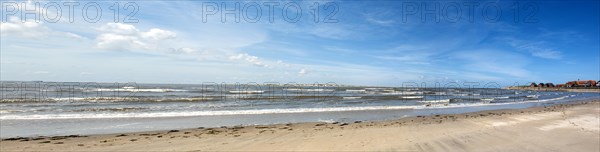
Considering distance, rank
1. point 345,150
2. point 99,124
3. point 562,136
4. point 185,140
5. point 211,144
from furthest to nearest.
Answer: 1. point 99,124
2. point 562,136
3. point 185,140
4. point 211,144
5. point 345,150

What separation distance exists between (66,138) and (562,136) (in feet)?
49.0

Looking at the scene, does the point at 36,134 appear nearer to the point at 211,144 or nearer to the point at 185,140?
the point at 185,140

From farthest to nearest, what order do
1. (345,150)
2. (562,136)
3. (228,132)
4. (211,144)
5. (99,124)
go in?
1. (99,124)
2. (228,132)
3. (562,136)
4. (211,144)
5. (345,150)

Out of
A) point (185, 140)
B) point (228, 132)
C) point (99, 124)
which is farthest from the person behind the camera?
point (99, 124)

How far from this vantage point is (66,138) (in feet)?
30.6

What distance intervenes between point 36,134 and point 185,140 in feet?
17.5

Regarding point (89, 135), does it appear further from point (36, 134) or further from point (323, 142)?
point (323, 142)

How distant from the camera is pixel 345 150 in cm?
744

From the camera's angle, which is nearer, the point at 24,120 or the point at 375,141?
the point at 375,141

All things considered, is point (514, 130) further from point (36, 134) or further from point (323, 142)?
point (36, 134)

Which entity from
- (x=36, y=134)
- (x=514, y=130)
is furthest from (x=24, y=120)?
(x=514, y=130)

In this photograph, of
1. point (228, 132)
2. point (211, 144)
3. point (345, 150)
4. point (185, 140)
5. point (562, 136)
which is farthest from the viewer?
point (228, 132)

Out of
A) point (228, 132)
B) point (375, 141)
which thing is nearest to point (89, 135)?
point (228, 132)

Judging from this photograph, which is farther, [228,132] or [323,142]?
[228,132]
